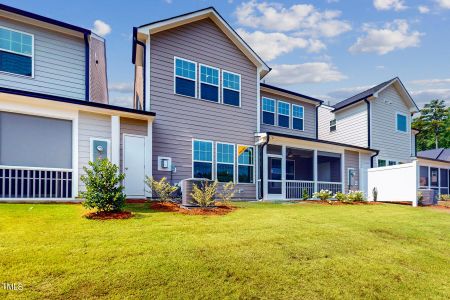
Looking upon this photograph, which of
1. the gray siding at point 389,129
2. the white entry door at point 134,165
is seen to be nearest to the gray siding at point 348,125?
the gray siding at point 389,129

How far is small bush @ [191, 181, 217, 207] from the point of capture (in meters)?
9.18

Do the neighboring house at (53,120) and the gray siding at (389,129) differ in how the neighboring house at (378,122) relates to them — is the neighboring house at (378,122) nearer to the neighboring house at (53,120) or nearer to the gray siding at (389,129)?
the gray siding at (389,129)

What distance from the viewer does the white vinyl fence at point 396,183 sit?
14.7 meters

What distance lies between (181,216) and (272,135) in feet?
25.8

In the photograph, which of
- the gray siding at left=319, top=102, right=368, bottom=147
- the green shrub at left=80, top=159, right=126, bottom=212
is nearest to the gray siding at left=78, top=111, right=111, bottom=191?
the green shrub at left=80, top=159, right=126, bottom=212

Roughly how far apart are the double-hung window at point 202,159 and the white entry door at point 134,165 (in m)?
2.37

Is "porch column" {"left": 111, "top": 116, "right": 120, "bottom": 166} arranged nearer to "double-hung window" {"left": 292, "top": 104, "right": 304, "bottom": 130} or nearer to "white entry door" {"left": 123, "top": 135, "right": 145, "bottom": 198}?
"white entry door" {"left": 123, "top": 135, "right": 145, "bottom": 198}

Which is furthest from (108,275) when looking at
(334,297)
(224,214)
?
(224,214)

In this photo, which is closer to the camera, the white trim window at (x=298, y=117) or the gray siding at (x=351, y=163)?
the gray siding at (x=351, y=163)

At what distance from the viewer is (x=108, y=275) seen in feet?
12.8

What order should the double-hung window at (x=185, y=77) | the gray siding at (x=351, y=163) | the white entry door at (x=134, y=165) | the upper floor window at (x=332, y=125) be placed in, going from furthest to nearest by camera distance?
the upper floor window at (x=332, y=125) < the gray siding at (x=351, y=163) < the double-hung window at (x=185, y=77) < the white entry door at (x=134, y=165)

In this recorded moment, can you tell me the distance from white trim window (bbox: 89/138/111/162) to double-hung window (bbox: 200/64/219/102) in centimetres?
475

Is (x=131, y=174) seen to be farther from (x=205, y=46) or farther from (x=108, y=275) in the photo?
(x=108, y=275)

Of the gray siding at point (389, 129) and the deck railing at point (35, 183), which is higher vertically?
the gray siding at point (389, 129)
